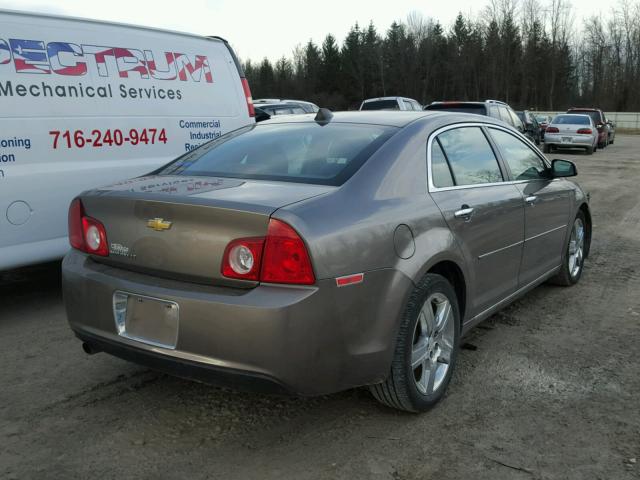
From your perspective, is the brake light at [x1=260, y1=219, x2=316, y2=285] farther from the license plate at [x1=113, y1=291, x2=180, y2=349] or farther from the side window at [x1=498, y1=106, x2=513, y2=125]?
the side window at [x1=498, y1=106, x2=513, y2=125]

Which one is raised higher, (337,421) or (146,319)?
(146,319)

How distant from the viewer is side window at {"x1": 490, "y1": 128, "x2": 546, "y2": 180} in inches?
178

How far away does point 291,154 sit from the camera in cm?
361

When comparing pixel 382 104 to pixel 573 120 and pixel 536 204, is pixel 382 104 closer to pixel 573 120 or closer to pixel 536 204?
pixel 573 120

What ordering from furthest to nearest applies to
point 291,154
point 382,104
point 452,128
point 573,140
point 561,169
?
point 573,140
point 382,104
point 561,169
point 452,128
point 291,154

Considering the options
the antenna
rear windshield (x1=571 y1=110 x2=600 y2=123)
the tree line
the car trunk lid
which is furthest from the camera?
the tree line

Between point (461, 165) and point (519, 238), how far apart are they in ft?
2.61

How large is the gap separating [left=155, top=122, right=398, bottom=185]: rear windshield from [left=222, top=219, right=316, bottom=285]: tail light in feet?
1.74

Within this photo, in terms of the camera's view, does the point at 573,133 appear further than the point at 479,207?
Yes

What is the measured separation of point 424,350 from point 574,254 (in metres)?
3.06

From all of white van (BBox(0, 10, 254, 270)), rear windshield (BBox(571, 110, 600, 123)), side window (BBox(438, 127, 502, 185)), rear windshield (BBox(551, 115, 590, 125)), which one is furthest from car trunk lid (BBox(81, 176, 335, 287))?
rear windshield (BBox(571, 110, 600, 123))

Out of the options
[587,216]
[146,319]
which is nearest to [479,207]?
[146,319]

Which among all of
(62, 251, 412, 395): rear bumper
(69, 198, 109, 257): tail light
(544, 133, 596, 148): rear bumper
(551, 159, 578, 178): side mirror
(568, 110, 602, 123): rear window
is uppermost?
(69, 198, 109, 257): tail light

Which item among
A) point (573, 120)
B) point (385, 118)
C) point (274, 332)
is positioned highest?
point (385, 118)
